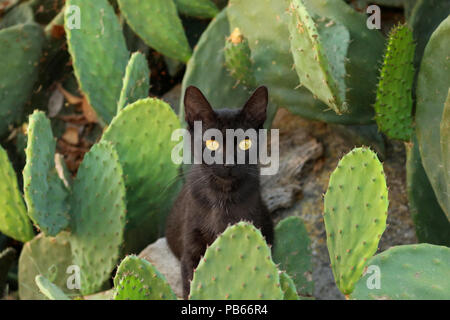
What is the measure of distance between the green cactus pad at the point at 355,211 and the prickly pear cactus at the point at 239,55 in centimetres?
82

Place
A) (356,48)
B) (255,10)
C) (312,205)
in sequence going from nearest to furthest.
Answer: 1. (356,48)
2. (255,10)
3. (312,205)

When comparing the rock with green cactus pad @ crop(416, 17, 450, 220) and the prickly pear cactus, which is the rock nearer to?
the prickly pear cactus

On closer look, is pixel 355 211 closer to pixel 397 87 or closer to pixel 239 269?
pixel 239 269

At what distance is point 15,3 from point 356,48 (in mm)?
1958

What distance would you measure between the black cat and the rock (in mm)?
277

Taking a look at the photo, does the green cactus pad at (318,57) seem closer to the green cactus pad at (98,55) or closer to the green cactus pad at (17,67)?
the green cactus pad at (98,55)

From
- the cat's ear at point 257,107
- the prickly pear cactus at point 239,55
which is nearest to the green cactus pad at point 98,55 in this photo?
the prickly pear cactus at point 239,55

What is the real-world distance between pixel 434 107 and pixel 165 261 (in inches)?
41.2

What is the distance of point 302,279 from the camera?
195cm

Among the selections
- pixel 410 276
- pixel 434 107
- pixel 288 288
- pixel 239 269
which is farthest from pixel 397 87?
pixel 239 269

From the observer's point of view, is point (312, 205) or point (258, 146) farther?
point (312, 205)

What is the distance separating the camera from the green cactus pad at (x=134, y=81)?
2.13 m

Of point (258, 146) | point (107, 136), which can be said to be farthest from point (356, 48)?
point (107, 136)
